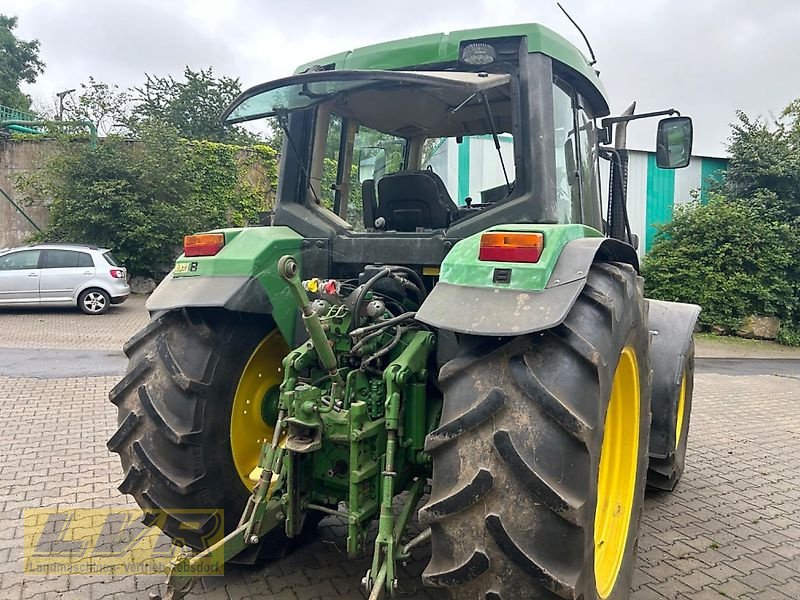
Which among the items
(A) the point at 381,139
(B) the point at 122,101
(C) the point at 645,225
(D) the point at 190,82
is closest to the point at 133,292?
(B) the point at 122,101

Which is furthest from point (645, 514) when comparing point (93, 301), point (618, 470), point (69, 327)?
point (93, 301)

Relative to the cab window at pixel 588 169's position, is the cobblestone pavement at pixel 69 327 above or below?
below

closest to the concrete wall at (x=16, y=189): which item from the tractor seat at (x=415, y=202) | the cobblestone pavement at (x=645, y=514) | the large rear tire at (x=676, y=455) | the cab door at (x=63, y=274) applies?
the cab door at (x=63, y=274)

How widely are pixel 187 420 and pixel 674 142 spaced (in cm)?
323

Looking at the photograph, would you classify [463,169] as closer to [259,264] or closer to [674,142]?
[674,142]

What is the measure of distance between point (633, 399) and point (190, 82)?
22283mm

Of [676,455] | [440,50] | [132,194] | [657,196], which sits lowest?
[676,455]

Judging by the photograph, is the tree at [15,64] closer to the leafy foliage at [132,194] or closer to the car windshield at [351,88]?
the leafy foliage at [132,194]

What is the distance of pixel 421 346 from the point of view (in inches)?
100

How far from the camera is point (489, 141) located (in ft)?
11.0

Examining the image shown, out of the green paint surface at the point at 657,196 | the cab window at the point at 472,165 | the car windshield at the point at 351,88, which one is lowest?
the cab window at the point at 472,165

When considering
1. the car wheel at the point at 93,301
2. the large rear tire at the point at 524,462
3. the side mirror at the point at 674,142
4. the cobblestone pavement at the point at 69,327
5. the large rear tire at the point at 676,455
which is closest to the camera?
the large rear tire at the point at 524,462

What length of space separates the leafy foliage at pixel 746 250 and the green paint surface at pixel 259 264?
12.9 metres

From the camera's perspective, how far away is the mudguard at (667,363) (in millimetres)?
4012
